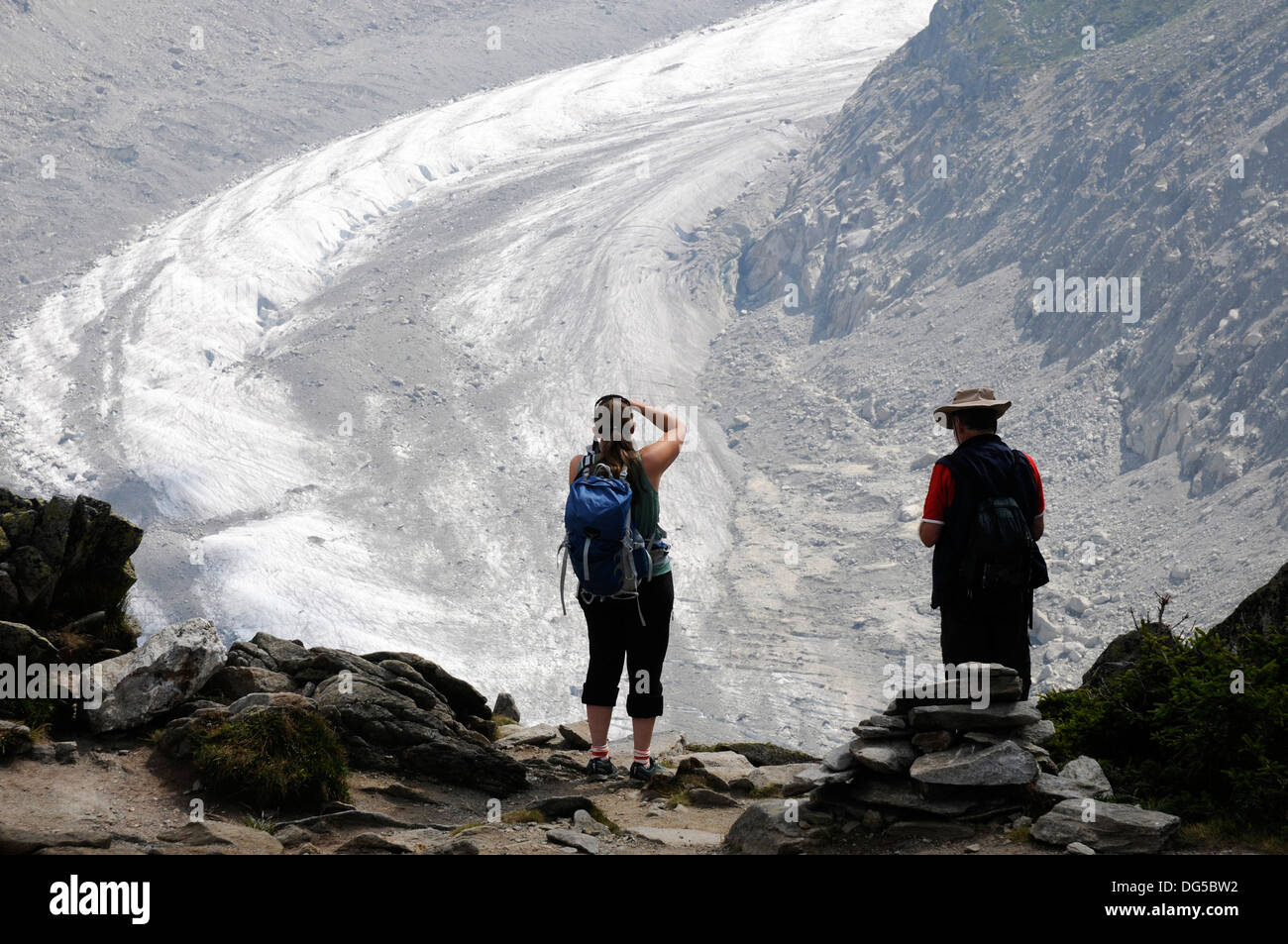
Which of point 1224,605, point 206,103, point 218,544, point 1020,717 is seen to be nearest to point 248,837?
point 1020,717

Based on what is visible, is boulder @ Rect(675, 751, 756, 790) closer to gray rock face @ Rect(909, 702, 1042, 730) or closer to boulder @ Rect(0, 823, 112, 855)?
gray rock face @ Rect(909, 702, 1042, 730)

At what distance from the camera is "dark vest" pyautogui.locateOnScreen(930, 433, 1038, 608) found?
6.21 metres

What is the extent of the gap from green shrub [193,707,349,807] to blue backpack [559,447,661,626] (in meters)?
1.81

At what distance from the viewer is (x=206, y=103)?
603 ft

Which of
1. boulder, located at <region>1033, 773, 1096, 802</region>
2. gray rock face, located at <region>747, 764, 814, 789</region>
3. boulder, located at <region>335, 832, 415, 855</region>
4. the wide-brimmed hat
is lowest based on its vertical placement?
gray rock face, located at <region>747, 764, 814, 789</region>

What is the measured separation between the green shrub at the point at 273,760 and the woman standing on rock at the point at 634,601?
161cm

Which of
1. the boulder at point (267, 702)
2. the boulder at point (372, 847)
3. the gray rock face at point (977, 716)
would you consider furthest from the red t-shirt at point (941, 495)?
the boulder at point (267, 702)

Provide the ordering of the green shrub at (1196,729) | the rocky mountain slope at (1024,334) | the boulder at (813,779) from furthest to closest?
the rocky mountain slope at (1024,334), the boulder at (813,779), the green shrub at (1196,729)

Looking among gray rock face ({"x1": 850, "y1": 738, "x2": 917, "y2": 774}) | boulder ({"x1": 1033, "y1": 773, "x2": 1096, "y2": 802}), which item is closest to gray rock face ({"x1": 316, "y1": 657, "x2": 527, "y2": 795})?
gray rock face ({"x1": 850, "y1": 738, "x2": 917, "y2": 774})

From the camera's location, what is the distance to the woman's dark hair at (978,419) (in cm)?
640

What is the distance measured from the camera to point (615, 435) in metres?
7.06

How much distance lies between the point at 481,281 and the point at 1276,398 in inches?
3336

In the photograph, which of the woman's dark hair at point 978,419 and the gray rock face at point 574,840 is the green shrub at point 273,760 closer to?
the gray rock face at point 574,840
